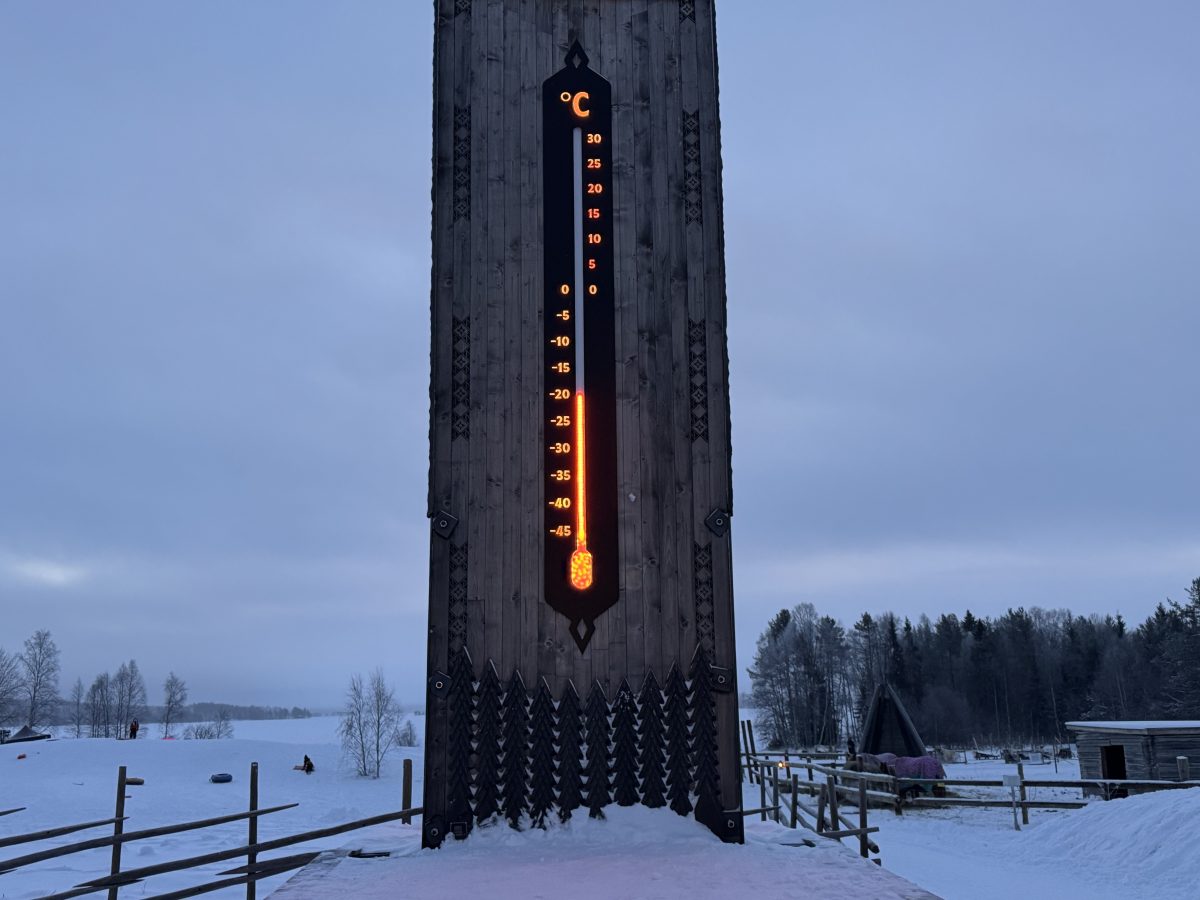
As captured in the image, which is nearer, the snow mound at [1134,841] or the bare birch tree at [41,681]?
the snow mound at [1134,841]

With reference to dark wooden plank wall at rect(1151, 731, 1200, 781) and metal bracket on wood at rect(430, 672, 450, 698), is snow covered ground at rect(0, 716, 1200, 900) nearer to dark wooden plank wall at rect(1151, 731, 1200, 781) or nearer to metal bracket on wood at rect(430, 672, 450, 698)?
metal bracket on wood at rect(430, 672, 450, 698)

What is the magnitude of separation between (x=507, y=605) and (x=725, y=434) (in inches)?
140

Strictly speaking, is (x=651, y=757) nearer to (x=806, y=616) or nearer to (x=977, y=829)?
(x=977, y=829)

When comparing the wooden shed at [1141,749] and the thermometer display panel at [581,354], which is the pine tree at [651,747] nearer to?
the thermometer display panel at [581,354]

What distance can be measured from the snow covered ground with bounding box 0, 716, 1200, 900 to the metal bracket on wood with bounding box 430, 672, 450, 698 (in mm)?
1707

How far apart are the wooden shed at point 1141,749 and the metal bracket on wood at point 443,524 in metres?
25.2

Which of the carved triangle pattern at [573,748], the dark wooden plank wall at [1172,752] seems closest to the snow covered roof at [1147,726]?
the dark wooden plank wall at [1172,752]

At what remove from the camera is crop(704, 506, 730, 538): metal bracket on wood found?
11133 millimetres

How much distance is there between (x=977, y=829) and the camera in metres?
23.0

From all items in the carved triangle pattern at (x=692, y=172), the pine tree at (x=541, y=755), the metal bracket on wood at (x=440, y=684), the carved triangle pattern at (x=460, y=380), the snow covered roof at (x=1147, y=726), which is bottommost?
the snow covered roof at (x=1147, y=726)

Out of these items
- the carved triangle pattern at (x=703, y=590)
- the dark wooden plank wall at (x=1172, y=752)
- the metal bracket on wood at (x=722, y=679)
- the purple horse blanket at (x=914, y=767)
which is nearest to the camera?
the metal bracket on wood at (x=722, y=679)

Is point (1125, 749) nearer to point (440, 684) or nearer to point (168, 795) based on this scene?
point (440, 684)

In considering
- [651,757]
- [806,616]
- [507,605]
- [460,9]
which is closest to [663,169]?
[460,9]

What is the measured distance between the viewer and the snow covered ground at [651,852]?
27.6 ft
